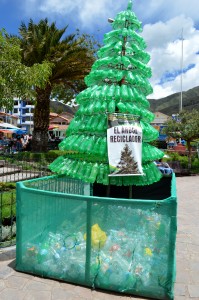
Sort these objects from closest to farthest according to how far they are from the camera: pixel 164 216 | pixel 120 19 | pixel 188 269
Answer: pixel 164 216
pixel 188 269
pixel 120 19

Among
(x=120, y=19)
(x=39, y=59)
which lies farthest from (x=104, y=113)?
(x=39, y=59)

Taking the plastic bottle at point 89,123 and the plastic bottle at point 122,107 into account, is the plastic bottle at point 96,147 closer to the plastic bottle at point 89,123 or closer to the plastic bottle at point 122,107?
the plastic bottle at point 89,123

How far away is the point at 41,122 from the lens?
17672 millimetres

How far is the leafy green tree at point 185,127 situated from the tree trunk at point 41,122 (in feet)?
26.9

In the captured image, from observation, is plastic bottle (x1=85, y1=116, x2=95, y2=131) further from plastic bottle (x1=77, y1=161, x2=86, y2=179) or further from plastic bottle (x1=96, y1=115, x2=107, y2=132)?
plastic bottle (x1=77, y1=161, x2=86, y2=179)

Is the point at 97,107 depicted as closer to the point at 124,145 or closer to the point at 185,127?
the point at 124,145

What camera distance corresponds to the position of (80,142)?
17.9ft

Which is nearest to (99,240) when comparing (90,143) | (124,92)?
(90,143)

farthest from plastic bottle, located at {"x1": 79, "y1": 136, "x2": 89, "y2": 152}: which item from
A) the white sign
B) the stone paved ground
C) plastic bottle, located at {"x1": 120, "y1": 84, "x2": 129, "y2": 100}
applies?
the stone paved ground

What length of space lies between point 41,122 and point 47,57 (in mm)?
3905

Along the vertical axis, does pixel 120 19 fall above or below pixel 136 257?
above

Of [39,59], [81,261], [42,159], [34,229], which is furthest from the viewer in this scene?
[39,59]

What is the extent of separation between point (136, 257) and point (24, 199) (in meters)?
1.82

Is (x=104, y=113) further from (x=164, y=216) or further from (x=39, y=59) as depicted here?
(x=39, y=59)
